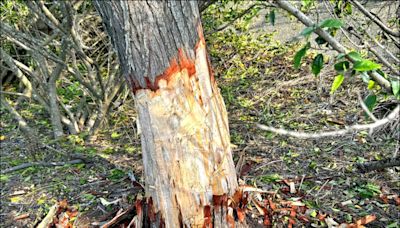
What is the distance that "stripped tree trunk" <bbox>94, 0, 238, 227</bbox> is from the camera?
64.5 inches

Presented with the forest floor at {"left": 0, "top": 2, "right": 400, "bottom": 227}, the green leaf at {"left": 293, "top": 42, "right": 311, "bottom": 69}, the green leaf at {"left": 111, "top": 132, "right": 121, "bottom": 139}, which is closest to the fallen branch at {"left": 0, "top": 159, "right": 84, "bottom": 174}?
the forest floor at {"left": 0, "top": 2, "right": 400, "bottom": 227}

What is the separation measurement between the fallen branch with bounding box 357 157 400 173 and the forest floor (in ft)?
0.14

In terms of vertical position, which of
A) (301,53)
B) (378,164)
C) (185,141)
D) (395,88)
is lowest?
(378,164)

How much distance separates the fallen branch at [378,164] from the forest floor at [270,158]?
0.04 meters

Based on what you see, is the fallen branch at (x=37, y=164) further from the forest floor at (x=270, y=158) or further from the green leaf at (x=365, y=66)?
the green leaf at (x=365, y=66)

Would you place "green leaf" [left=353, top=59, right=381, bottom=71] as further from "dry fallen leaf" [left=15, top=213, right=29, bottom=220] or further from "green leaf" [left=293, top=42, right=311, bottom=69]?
"dry fallen leaf" [left=15, top=213, right=29, bottom=220]

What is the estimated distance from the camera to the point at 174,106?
69.7 inches

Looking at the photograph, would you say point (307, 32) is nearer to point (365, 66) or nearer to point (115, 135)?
point (365, 66)

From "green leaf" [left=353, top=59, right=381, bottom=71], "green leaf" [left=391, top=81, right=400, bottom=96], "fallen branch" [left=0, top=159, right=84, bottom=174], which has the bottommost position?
"fallen branch" [left=0, top=159, right=84, bottom=174]

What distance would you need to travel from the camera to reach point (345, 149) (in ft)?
9.34

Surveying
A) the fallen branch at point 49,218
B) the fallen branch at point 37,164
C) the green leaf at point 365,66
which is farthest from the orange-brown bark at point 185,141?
the fallen branch at point 37,164

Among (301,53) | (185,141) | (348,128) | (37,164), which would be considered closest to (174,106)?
(185,141)

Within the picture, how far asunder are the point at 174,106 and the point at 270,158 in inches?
50.1

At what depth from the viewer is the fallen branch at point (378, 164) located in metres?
2.46
